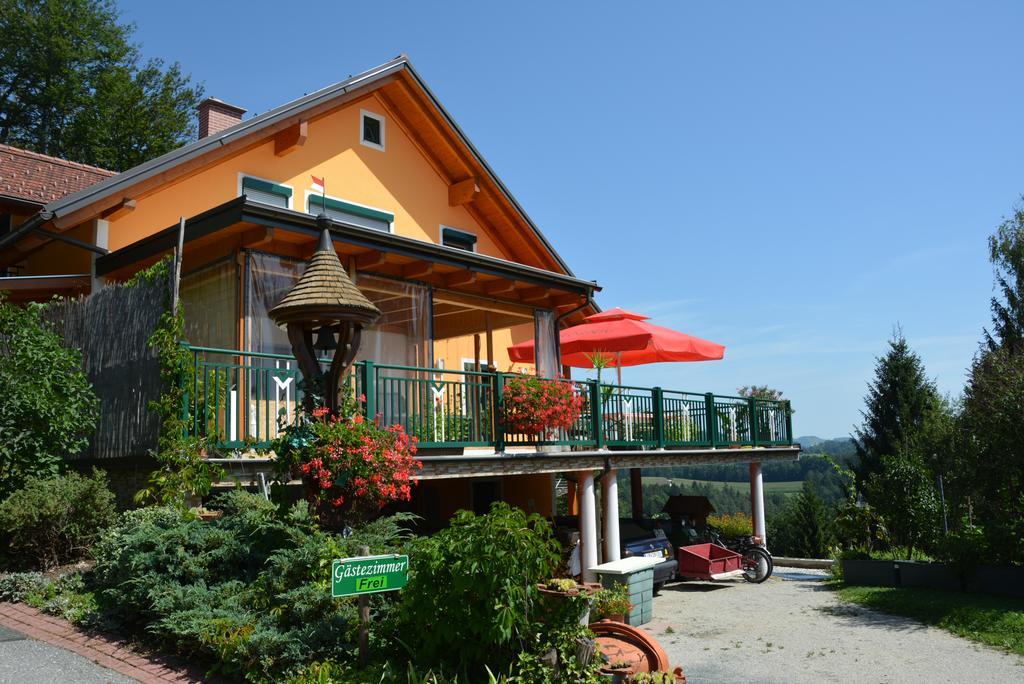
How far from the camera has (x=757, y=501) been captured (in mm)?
18797

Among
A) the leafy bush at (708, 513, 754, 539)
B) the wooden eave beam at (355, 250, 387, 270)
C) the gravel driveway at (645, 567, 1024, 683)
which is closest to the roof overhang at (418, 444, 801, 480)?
the gravel driveway at (645, 567, 1024, 683)

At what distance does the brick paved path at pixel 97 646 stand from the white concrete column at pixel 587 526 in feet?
24.2

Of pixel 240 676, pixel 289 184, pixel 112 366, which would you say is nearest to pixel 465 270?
pixel 289 184

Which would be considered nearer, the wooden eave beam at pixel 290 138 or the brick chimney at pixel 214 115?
the wooden eave beam at pixel 290 138

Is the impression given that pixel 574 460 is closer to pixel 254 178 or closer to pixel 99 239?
pixel 254 178

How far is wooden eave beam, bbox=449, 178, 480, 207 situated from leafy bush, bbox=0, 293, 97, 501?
9.81 meters

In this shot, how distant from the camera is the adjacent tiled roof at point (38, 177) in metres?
17.4

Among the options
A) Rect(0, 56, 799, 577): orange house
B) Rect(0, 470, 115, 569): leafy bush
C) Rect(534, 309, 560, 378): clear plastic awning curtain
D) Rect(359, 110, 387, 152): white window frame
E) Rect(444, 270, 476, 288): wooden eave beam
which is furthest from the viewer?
Rect(359, 110, 387, 152): white window frame

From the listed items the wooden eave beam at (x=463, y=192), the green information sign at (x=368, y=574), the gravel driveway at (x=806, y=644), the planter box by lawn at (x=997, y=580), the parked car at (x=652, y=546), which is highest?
the wooden eave beam at (x=463, y=192)

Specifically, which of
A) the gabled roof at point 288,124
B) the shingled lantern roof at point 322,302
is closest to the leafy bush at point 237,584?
the shingled lantern roof at point 322,302

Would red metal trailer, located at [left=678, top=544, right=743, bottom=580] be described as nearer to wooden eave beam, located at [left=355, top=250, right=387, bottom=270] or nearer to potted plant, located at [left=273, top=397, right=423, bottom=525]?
wooden eave beam, located at [left=355, top=250, right=387, bottom=270]

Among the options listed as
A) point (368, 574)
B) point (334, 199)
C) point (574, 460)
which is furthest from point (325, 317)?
point (334, 199)

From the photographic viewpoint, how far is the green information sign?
21.0 ft

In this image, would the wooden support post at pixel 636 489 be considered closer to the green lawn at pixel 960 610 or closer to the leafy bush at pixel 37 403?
the green lawn at pixel 960 610
